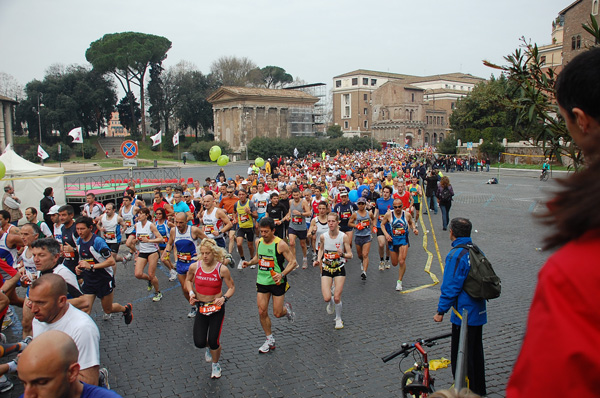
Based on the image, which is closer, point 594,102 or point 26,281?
point 594,102

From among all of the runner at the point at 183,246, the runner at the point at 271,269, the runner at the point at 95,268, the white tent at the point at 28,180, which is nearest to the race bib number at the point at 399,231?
the runner at the point at 271,269

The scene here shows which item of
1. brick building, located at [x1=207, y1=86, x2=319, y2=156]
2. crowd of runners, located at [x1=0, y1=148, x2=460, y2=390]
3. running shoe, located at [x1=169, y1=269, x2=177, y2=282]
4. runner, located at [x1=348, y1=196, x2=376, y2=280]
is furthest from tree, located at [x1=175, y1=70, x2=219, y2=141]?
runner, located at [x1=348, y1=196, x2=376, y2=280]

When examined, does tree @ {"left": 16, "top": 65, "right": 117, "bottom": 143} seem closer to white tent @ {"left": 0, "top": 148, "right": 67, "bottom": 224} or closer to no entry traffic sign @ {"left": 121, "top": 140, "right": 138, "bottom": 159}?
white tent @ {"left": 0, "top": 148, "right": 67, "bottom": 224}

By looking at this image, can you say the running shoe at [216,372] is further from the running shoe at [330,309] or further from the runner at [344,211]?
the runner at [344,211]

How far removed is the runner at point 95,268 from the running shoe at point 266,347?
7.79ft

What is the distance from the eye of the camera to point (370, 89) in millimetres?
118688

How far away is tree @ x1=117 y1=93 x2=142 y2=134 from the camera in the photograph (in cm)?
7388

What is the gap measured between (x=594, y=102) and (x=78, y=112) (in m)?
74.8

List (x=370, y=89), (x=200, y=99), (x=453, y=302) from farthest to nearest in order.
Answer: (x=370, y=89) → (x=200, y=99) → (x=453, y=302)

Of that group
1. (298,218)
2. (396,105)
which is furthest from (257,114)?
(298,218)

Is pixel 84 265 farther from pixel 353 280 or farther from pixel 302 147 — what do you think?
pixel 302 147

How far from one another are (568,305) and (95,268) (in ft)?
24.1

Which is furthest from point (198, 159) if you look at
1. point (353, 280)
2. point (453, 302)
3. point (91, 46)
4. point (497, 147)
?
point (453, 302)

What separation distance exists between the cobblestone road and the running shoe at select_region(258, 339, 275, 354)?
0.08m
